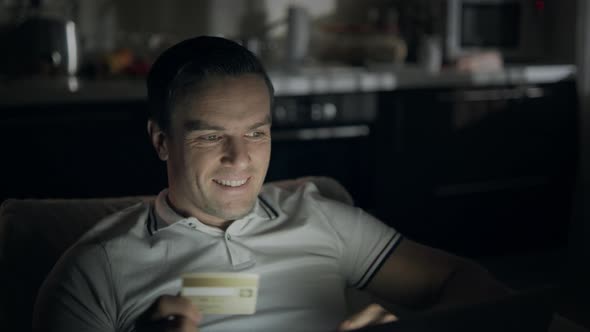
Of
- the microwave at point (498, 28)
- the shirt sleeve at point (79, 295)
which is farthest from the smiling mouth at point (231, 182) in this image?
the microwave at point (498, 28)

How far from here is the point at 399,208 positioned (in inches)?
128

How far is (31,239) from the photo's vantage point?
1280 mm

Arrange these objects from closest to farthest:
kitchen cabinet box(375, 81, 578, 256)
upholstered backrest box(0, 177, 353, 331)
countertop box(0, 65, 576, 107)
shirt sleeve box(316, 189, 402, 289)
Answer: upholstered backrest box(0, 177, 353, 331)
shirt sleeve box(316, 189, 402, 289)
countertop box(0, 65, 576, 107)
kitchen cabinet box(375, 81, 578, 256)

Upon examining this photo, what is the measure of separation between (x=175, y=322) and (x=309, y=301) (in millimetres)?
327

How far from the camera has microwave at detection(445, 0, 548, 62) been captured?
3623 millimetres

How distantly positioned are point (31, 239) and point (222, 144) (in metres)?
0.42

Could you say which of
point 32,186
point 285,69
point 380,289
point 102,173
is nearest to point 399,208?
point 285,69

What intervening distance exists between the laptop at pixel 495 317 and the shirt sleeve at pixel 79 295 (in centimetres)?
50

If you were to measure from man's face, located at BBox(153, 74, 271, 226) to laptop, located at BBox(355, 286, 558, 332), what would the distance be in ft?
1.55

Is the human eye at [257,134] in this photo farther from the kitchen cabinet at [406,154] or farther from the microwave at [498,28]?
the microwave at [498,28]

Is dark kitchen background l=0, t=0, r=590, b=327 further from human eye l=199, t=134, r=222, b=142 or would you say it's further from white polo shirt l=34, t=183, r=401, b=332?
human eye l=199, t=134, r=222, b=142

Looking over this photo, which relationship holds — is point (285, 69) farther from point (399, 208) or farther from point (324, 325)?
point (324, 325)

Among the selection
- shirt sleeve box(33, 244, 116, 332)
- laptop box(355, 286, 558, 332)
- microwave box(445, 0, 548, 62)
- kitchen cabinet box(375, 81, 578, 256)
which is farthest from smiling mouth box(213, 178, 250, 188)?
microwave box(445, 0, 548, 62)

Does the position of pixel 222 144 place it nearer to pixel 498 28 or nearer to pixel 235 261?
pixel 235 261
